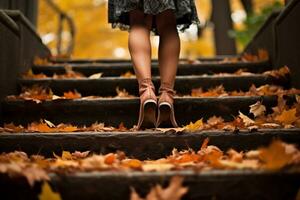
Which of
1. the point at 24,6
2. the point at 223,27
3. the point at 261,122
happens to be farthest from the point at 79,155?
the point at 223,27

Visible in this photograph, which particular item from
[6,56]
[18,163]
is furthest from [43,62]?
[18,163]

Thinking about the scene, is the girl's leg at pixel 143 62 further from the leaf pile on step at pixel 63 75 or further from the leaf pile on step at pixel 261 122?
the leaf pile on step at pixel 63 75

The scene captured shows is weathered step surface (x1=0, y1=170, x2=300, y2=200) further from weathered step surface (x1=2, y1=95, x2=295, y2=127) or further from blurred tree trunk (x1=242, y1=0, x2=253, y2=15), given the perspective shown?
blurred tree trunk (x1=242, y1=0, x2=253, y2=15)

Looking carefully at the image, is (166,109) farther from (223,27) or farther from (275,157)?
(223,27)

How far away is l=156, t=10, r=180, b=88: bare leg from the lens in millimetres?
2713

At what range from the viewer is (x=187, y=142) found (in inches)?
88.9

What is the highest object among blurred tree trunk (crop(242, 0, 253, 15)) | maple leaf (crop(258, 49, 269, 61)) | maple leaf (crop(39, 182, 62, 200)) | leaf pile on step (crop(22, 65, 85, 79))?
blurred tree trunk (crop(242, 0, 253, 15))

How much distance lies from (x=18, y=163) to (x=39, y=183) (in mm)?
134

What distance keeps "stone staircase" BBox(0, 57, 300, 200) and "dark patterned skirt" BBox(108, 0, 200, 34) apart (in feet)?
1.81

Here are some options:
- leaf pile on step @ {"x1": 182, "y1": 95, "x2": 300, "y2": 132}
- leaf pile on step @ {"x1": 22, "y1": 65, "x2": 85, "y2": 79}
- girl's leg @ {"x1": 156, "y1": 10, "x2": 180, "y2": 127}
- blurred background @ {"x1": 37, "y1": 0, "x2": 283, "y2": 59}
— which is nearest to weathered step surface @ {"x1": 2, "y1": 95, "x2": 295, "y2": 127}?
leaf pile on step @ {"x1": 182, "y1": 95, "x2": 300, "y2": 132}

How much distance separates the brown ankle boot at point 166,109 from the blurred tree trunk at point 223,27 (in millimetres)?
4887

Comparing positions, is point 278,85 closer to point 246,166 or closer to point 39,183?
point 246,166

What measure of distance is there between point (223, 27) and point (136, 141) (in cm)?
549

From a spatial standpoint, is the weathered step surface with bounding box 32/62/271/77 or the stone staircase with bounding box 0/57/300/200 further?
the weathered step surface with bounding box 32/62/271/77
